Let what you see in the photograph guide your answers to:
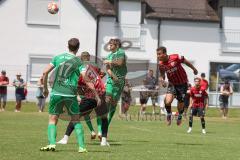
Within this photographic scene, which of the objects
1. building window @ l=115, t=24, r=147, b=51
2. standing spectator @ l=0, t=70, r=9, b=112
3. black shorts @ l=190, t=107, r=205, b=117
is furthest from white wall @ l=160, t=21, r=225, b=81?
black shorts @ l=190, t=107, r=205, b=117

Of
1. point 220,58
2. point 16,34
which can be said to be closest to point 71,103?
point 16,34

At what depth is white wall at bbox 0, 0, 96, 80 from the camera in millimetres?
47156

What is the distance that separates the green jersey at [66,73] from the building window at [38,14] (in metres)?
34.6

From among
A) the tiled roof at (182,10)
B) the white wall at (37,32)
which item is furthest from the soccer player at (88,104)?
the tiled roof at (182,10)

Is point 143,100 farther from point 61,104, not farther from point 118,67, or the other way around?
point 61,104

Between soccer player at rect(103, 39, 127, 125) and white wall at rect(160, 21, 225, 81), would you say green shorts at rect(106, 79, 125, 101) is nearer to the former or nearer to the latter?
soccer player at rect(103, 39, 127, 125)

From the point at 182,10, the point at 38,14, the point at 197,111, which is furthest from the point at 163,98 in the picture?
the point at 197,111

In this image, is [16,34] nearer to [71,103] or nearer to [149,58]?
[149,58]

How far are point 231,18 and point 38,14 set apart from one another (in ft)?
43.2

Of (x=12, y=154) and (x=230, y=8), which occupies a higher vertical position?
(x=230, y=8)

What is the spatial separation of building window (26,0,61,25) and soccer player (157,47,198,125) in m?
29.1

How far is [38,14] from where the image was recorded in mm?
47781

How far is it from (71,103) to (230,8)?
39124 mm

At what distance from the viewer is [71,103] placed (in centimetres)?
1338
